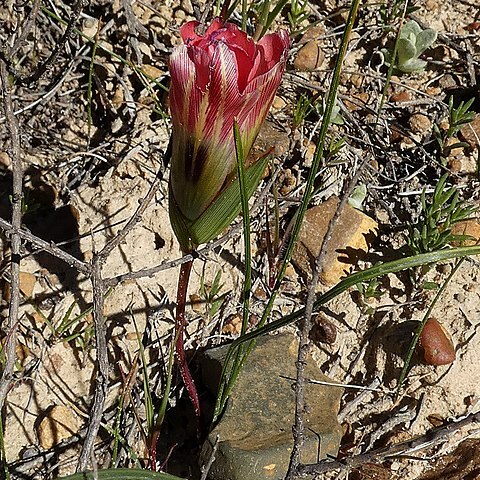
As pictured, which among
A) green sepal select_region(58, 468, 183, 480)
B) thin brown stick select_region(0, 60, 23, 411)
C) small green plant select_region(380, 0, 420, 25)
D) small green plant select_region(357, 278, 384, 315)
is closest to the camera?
green sepal select_region(58, 468, 183, 480)

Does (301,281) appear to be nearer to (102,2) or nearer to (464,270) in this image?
(464,270)

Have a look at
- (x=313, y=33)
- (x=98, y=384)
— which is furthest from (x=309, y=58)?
(x=98, y=384)

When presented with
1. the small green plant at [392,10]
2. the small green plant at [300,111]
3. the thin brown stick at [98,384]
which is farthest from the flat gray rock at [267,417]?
the small green plant at [392,10]

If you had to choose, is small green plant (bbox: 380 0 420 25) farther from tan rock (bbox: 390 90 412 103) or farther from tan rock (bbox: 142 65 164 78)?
tan rock (bbox: 142 65 164 78)

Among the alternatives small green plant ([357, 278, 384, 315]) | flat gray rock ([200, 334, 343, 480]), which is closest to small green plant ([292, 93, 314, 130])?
small green plant ([357, 278, 384, 315])

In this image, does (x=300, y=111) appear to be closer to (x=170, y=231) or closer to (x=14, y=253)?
(x=170, y=231)

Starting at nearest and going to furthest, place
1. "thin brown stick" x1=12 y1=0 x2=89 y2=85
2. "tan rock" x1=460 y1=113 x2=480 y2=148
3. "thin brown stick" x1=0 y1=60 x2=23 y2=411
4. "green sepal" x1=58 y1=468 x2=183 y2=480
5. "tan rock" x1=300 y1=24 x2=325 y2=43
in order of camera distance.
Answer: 1. "green sepal" x1=58 y1=468 x2=183 y2=480
2. "thin brown stick" x1=0 y1=60 x2=23 y2=411
3. "thin brown stick" x1=12 y1=0 x2=89 y2=85
4. "tan rock" x1=460 y1=113 x2=480 y2=148
5. "tan rock" x1=300 y1=24 x2=325 y2=43
